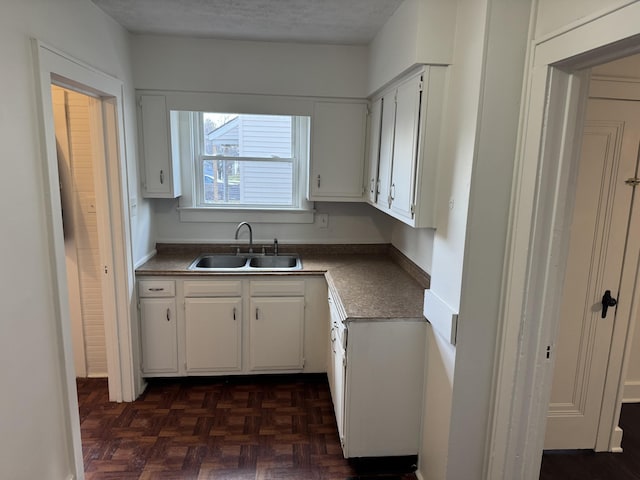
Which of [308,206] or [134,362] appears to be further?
[308,206]

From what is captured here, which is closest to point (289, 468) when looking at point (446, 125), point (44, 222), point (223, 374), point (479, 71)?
point (223, 374)

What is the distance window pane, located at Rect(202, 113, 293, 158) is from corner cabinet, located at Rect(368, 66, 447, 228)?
105cm

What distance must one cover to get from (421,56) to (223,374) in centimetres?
247

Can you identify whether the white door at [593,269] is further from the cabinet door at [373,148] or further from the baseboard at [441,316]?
the cabinet door at [373,148]

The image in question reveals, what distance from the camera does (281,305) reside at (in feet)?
9.78

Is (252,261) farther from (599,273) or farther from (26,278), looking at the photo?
(599,273)

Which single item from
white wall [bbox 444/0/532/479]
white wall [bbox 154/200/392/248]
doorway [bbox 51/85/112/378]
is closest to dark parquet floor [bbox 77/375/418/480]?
doorway [bbox 51/85/112/378]

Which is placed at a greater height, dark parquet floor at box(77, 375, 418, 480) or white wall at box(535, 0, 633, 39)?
white wall at box(535, 0, 633, 39)

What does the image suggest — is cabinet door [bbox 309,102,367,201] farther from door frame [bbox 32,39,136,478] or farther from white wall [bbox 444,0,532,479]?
white wall [bbox 444,0,532,479]

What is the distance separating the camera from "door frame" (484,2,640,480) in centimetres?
142

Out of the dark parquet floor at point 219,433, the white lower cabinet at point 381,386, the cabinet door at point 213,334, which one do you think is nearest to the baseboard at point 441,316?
the white lower cabinet at point 381,386

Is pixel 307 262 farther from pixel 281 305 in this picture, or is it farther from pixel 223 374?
pixel 223 374

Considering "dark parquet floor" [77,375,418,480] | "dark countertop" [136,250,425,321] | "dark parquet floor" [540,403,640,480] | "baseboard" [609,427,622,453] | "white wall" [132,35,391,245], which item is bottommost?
"dark parquet floor" [77,375,418,480]

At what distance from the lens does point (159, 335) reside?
293cm
